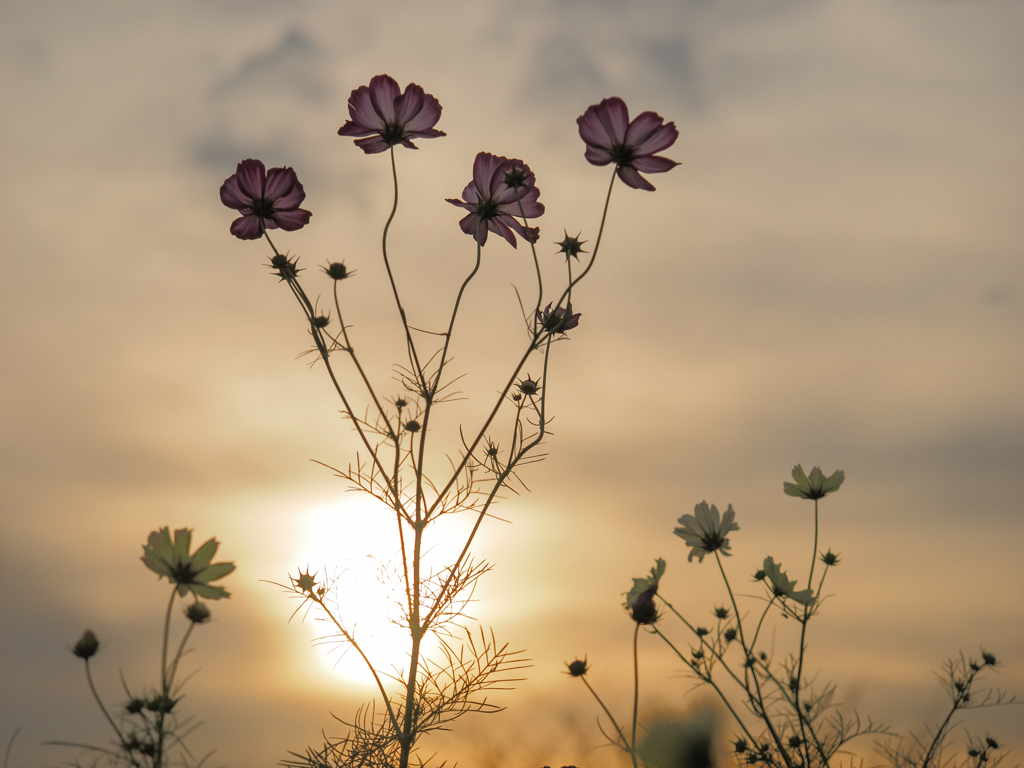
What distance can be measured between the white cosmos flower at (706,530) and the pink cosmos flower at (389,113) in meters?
1.00

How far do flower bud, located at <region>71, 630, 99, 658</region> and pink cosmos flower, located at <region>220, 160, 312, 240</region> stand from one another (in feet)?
3.31

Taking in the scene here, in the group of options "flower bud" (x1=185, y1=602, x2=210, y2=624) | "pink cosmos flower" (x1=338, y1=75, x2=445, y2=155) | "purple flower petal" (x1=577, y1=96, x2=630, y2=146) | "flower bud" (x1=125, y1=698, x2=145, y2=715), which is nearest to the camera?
"flower bud" (x1=185, y1=602, x2=210, y2=624)

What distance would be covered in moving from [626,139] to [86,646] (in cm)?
130

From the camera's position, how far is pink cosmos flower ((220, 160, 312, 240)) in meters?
1.79

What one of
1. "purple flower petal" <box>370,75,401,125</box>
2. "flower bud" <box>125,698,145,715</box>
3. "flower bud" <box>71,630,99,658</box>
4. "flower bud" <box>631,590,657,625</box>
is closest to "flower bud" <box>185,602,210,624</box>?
"flower bud" <box>71,630,99,658</box>

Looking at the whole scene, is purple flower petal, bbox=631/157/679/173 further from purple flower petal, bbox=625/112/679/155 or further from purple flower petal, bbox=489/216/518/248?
purple flower petal, bbox=489/216/518/248

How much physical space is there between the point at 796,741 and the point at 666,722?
0.51m

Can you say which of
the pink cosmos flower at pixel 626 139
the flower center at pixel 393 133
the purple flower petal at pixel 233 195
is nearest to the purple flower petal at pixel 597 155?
the pink cosmos flower at pixel 626 139

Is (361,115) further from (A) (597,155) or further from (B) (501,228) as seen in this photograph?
(A) (597,155)

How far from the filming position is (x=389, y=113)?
178 cm

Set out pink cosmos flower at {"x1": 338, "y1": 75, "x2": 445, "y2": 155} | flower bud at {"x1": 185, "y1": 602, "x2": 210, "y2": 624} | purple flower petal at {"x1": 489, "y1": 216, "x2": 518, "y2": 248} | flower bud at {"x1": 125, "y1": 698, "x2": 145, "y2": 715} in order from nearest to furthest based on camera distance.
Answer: flower bud at {"x1": 185, "y1": 602, "x2": 210, "y2": 624}, flower bud at {"x1": 125, "y1": 698, "x2": 145, "y2": 715}, pink cosmos flower at {"x1": 338, "y1": 75, "x2": 445, "y2": 155}, purple flower petal at {"x1": 489, "y1": 216, "x2": 518, "y2": 248}

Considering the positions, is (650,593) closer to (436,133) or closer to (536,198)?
(536,198)

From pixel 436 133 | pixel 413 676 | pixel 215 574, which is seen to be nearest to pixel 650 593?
pixel 413 676

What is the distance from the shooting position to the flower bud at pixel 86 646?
108 cm
